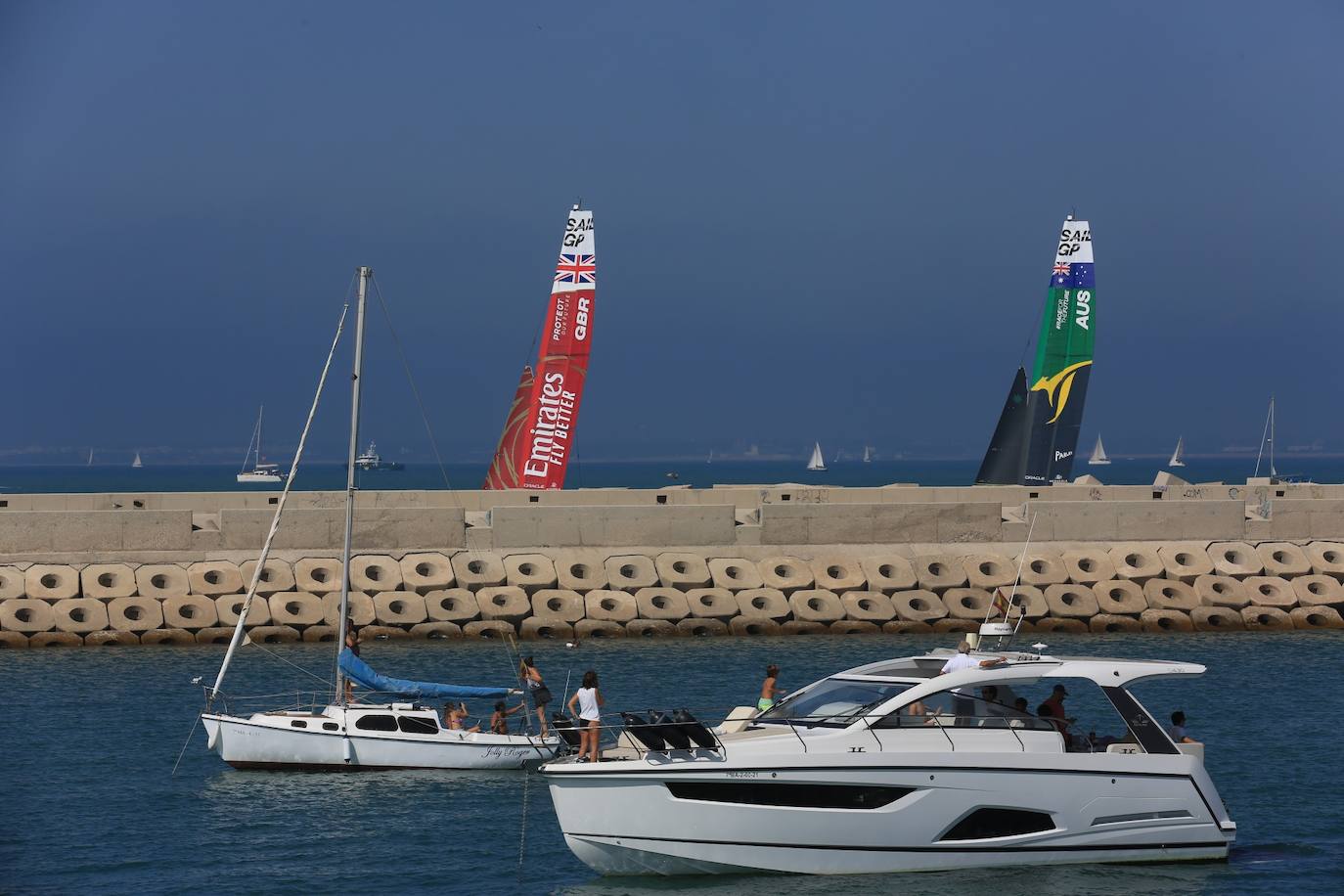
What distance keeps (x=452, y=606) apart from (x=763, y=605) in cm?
624

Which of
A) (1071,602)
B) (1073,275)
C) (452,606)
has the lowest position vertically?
(452,606)

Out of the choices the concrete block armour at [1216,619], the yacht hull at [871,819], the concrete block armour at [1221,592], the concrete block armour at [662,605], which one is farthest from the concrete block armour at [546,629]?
the yacht hull at [871,819]

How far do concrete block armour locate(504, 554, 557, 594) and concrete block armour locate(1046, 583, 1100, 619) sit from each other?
402 inches

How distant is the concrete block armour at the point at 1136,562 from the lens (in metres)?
35.6

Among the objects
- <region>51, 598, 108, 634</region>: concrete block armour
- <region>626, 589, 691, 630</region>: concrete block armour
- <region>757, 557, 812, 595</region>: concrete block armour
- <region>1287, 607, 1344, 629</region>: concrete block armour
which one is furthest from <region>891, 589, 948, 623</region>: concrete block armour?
<region>51, 598, 108, 634</region>: concrete block armour

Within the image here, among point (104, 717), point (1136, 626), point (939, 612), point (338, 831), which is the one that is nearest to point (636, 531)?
point (939, 612)

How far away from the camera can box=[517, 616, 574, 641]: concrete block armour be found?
33312 mm

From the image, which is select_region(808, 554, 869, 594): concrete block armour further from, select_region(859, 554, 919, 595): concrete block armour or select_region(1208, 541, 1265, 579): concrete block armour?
select_region(1208, 541, 1265, 579): concrete block armour

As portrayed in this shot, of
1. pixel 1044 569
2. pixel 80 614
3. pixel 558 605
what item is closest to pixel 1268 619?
pixel 1044 569

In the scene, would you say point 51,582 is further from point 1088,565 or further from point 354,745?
point 1088,565

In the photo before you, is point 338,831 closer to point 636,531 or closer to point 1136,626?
point 636,531

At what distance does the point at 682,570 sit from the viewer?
35.0 m

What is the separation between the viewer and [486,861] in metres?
18.0

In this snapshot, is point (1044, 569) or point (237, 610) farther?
point (1044, 569)
